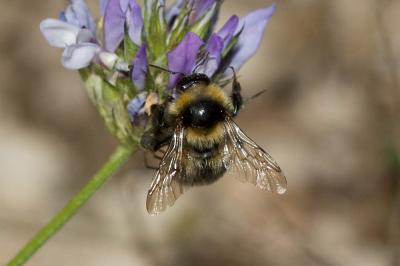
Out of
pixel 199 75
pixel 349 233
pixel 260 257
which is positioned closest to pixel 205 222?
pixel 260 257

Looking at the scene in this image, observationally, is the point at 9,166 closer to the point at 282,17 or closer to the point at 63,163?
the point at 63,163

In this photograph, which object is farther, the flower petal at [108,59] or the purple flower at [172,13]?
the purple flower at [172,13]

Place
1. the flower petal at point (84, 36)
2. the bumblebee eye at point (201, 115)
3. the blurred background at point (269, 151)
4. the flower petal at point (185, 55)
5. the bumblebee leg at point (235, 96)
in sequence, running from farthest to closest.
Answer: the blurred background at point (269, 151) → the bumblebee leg at point (235, 96) → the flower petal at point (84, 36) → the bumblebee eye at point (201, 115) → the flower petal at point (185, 55)

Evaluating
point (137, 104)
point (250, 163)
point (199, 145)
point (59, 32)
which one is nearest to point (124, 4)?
point (59, 32)

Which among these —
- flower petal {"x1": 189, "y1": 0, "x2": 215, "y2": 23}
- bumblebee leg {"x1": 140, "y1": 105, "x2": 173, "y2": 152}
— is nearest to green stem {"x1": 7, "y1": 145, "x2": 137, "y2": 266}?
bumblebee leg {"x1": 140, "y1": 105, "x2": 173, "y2": 152}

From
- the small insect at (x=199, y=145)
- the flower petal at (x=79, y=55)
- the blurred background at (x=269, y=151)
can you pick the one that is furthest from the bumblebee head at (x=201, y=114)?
the blurred background at (x=269, y=151)

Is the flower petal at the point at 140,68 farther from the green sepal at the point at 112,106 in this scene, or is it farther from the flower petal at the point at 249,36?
the flower petal at the point at 249,36

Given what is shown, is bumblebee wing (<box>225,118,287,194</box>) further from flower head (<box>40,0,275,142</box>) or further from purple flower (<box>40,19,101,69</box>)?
purple flower (<box>40,19,101,69</box>)
